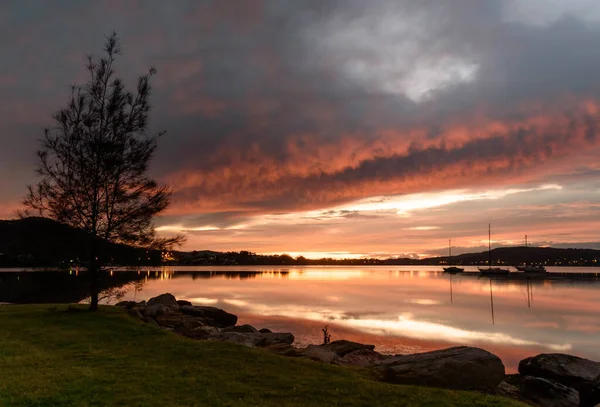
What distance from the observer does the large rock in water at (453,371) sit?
47.7 feet

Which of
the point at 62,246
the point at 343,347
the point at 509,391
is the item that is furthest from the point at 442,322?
the point at 62,246

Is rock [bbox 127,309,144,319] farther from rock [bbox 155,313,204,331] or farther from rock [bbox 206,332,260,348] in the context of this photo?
rock [bbox 206,332,260,348]

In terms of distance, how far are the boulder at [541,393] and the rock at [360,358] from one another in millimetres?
5576

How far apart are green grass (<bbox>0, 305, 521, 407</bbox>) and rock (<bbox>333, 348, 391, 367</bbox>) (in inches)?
158

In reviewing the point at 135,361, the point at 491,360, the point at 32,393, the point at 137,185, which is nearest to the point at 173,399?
the point at 32,393

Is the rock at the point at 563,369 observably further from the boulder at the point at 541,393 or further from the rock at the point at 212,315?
the rock at the point at 212,315

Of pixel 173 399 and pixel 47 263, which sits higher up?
pixel 47 263

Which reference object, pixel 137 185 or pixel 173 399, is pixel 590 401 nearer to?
pixel 173 399

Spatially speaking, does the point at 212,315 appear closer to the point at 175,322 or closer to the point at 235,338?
the point at 175,322

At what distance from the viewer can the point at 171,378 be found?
12992mm

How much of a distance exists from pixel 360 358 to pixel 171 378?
34.8 ft

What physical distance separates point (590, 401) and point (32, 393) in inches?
662

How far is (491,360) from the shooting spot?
15.6 meters

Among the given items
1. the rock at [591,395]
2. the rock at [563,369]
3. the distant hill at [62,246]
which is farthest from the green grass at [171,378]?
the distant hill at [62,246]
